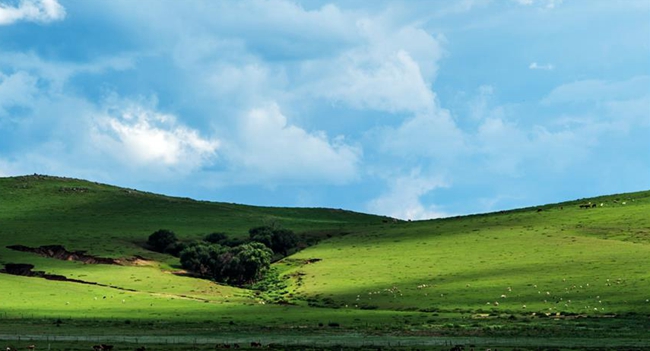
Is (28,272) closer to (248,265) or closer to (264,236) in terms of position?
(248,265)

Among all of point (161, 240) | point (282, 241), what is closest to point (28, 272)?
point (161, 240)

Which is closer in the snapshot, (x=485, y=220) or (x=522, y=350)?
(x=522, y=350)

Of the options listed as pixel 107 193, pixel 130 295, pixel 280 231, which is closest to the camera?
pixel 130 295

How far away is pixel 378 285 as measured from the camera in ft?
306

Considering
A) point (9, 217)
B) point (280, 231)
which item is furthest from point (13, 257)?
point (9, 217)

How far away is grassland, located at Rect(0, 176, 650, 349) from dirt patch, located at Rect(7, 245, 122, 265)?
183cm

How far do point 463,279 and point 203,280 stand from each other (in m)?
31.6

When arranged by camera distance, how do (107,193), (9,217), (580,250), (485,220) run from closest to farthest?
1. (580,250)
2. (485,220)
3. (9,217)
4. (107,193)

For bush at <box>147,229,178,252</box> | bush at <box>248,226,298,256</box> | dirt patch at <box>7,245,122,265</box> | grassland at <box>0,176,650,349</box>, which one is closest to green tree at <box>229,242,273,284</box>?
grassland at <box>0,176,650,349</box>

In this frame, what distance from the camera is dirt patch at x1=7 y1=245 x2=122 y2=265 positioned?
112500 millimetres

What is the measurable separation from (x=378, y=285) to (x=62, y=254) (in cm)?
4527

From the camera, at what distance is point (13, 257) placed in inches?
4277

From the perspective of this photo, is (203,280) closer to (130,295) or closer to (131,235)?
(130,295)

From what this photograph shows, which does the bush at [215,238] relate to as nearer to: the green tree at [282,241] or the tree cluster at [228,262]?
the green tree at [282,241]
